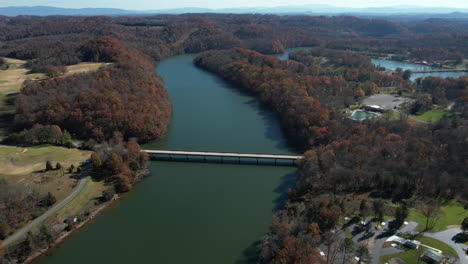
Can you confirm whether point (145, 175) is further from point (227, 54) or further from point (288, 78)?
point (227, 54)

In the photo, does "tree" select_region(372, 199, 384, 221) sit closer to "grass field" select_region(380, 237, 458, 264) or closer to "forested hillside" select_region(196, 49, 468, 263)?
"forested hillside" select_region(196, 49, 468, 263)

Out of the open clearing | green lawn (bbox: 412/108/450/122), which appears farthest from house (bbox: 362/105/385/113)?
green lawn (bbox: 412/108/450/122)

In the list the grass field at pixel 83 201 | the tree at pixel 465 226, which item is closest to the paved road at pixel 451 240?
the tree at pixel 465 226

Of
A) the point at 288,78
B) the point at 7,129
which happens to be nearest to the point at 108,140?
the point at 7,129

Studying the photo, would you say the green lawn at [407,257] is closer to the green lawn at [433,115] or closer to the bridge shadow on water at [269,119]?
the bridge shadow on water at [269,119]

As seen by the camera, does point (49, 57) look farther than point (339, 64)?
No

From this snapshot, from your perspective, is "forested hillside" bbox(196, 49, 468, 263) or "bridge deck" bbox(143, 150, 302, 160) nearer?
"forested hillside" bbox(196, 49, 468, 263)
